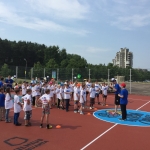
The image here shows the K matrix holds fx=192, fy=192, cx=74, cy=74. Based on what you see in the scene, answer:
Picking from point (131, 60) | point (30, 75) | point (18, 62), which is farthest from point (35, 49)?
point (131, 60)

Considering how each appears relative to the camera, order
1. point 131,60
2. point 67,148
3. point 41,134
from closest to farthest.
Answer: point 67,148 < point 41,134 < point 131,60

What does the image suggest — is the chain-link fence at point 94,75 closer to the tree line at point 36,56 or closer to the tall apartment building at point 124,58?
the tree line at point 36,56

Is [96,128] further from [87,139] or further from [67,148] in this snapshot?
[67,148]

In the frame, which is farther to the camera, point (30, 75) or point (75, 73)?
point (30, 75)

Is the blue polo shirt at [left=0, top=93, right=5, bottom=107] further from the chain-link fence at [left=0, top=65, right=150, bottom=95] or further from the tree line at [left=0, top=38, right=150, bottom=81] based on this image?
the tree line at [left=0, top=38, right=150, bottom=81]

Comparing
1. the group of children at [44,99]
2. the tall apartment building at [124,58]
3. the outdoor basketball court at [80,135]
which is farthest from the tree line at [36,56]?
the tall apartment building at [124,58]

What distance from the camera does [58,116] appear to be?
1083 centimetres

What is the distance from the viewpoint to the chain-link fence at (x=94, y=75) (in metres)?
25.4

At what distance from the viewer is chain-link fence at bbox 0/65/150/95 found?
2536cm

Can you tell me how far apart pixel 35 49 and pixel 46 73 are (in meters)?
66.1

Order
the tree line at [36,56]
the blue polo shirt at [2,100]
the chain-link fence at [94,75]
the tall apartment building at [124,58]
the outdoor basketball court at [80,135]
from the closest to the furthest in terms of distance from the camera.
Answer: the outdoor basketball court at [80,135]
the blue polo shirt at [2,100]
the chain-link fence at [94,75]
the tree line at [36,56]
the tall apartment building at [124,58]

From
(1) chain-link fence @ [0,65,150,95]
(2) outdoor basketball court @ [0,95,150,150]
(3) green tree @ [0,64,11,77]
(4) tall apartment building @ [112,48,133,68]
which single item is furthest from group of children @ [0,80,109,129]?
(4) tall apartment building @ [112,48,133,68]

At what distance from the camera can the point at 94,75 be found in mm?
26250

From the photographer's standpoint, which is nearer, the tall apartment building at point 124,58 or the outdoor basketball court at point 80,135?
the outdoor basketball court at point 80,135
